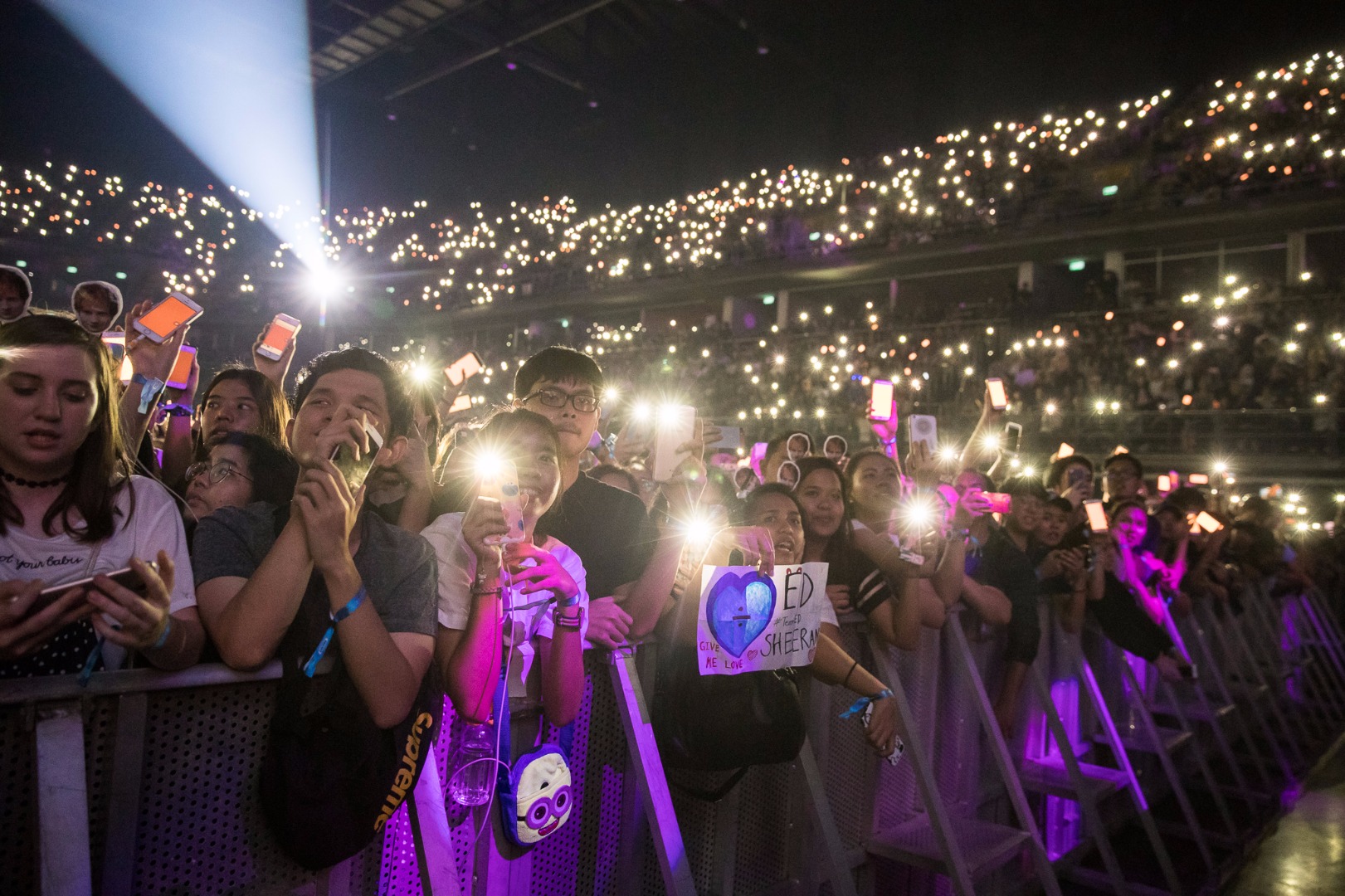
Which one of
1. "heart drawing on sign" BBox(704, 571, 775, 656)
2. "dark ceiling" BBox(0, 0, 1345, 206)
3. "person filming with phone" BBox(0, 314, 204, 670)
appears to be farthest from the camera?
"dark ceiling" BBox(0, 0, 1345, 206)

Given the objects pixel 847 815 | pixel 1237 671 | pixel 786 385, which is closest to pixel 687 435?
pixel 847 815

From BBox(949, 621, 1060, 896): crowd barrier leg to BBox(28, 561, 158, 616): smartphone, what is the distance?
325 cm

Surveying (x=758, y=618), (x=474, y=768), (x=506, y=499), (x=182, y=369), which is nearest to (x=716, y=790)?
(x=758, y=618)

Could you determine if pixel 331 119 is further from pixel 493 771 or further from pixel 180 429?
pixel 493 771

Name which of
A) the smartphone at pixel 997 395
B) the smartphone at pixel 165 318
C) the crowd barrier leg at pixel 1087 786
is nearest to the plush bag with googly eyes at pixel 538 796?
the smartphone at pixel 165 318

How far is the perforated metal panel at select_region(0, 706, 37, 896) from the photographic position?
5.06ft

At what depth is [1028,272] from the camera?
2253 centimetres

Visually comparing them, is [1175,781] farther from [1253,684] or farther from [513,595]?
[513,595]

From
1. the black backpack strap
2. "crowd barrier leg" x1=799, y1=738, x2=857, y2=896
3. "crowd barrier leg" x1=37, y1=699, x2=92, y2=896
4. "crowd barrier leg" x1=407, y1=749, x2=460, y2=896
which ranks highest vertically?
"crowd barrier leg" x1=37, y1=699, x2=92, y2=896

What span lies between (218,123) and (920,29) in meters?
22.2

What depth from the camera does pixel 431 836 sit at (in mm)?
2006

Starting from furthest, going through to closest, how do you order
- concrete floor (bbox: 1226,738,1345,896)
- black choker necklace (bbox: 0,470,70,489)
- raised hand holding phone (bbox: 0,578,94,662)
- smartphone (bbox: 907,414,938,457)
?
concrete floor (bbox: 1226,738,1345,896)
smartphone (bbox: 907,414,938,457)
black choker necklace (bbox: 0,470,70,489)
raised hand holding phone (bbox: 0,578,94,662)

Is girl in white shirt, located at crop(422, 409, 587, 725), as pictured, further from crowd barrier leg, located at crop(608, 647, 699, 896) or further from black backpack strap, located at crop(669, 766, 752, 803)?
black backpack strap, located at crop(669, 766, 752, 803)

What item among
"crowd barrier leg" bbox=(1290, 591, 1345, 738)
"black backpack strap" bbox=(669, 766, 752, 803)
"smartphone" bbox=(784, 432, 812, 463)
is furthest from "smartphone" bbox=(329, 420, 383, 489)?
"crowd barrier leg" bbox=(1290, 591, 1345, 738)
